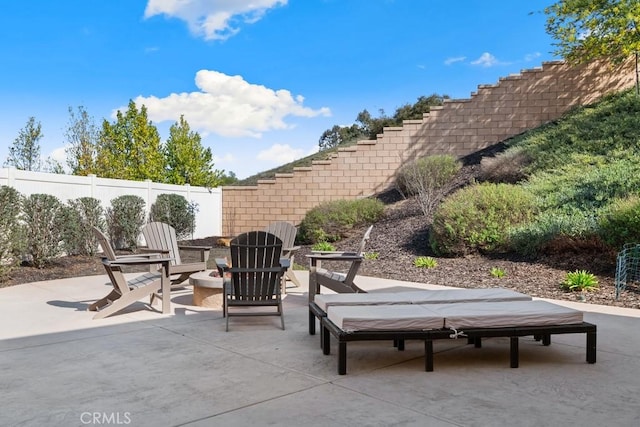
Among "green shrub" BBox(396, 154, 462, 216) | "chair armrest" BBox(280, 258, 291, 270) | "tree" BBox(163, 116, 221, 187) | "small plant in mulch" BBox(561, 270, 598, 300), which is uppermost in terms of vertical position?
"tree" BBox(163, 116, 221, 187)

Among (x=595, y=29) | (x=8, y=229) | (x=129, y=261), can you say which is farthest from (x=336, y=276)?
(x=595, y=29)

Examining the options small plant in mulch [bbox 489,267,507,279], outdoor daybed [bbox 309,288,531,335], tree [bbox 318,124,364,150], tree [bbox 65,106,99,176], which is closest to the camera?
outdoor daybed [bbox 309,288,531,335]

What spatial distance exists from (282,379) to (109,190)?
9956mm

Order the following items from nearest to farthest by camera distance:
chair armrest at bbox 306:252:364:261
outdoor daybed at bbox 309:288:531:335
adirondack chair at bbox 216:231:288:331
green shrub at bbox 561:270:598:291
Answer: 1. outdoor daybed at bbox 309:288:531:335
2. adirondack chair at bbox 216:231:288:331
3. chair armrest at bbox 306:252:364:261
4. green shrub at bbox 561:270:598:291

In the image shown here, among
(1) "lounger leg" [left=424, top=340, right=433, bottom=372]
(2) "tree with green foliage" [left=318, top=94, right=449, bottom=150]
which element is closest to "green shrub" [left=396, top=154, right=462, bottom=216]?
(2) "tree with green foliage" [left=318, top=94, right=449, bottom=150]

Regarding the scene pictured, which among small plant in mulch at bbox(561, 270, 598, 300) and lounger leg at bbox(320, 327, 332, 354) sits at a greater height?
small plant in mulch at bbox(561, 270, 598, 300)

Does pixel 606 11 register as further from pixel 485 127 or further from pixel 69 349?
pixel 69 349

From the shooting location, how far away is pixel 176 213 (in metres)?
14.1

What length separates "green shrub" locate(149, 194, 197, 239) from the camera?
13461 millimetres

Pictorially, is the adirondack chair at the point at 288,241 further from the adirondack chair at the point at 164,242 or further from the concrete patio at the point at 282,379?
the concrete patio at the point at 282,379

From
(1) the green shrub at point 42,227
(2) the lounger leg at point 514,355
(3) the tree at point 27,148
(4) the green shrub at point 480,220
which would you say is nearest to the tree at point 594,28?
(4) the green shrub at point 480,220

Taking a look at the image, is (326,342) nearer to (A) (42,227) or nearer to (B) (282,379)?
(B) (282,379)

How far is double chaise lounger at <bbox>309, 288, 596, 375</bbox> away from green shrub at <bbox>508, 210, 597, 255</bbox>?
507 cm

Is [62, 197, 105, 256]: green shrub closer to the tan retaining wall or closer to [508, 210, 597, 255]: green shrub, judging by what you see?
the tan retaining wall
